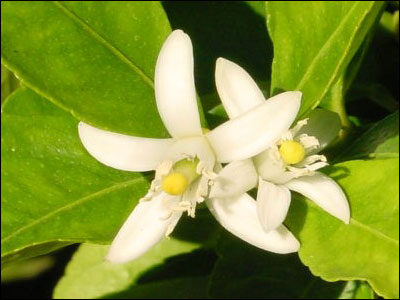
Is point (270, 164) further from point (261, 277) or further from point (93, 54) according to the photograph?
point (261, 277)

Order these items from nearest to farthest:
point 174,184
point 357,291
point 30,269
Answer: point 174,184, point 357,291, point 30,269

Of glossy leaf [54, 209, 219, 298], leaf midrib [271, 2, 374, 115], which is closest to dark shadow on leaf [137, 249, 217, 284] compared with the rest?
glossy leaf [54, 209, 219, 298]

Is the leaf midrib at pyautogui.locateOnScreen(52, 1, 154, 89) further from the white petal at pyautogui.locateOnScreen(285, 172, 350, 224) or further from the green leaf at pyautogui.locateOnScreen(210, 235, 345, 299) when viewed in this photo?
the green leaf at pyautogui.locateOnScreen(210, 235, 345, 299)

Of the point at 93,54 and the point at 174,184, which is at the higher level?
the point at 93,54

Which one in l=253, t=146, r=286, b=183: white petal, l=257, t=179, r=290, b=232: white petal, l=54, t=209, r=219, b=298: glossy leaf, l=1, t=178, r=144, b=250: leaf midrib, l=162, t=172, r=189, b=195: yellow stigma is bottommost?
l=54, t=209, r=219, b=298: glossy leaf

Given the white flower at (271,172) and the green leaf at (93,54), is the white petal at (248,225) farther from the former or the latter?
the green leaf at (93,54)

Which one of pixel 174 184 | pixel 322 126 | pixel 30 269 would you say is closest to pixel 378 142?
pixel 322 126
